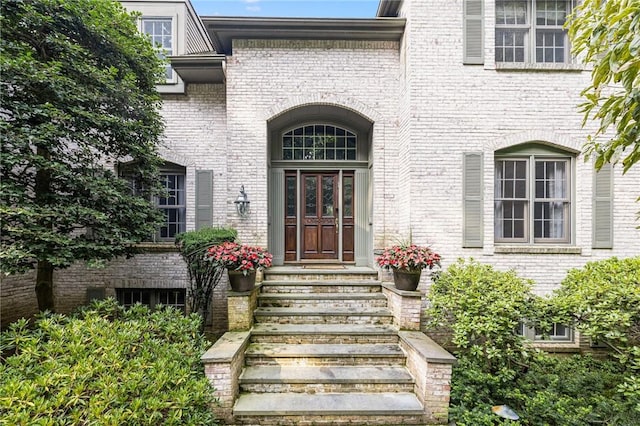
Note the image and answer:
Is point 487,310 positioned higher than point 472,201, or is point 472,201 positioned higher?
point 472,201

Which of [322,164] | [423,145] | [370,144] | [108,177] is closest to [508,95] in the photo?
[423,145]

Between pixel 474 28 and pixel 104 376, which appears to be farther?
pixel 474 28

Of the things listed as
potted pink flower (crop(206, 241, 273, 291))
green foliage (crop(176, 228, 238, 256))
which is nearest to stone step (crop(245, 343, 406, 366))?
potted pink flower (crop(206, 241, 273, 291))

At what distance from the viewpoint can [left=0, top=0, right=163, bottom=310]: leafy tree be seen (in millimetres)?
3924

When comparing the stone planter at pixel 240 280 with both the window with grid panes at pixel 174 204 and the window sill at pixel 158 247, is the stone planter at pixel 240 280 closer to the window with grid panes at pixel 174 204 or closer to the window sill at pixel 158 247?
the window sill at pixel 158 247

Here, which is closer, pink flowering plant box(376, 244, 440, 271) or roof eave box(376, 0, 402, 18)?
pink flowering plant box(376, 244, 440, 271)

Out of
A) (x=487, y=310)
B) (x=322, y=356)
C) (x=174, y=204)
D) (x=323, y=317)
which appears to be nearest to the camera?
(x=487, y=310)

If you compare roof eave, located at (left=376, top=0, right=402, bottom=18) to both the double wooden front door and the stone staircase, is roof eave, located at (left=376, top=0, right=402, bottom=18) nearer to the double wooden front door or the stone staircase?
the double wooden front door

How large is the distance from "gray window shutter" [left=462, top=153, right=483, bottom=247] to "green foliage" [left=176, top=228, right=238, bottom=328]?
14.4 feet

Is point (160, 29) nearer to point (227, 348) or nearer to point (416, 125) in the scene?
point (416, 125)

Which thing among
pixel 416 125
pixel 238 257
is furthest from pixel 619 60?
pixel 238 257

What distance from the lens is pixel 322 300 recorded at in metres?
5.22

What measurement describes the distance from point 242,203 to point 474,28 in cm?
546

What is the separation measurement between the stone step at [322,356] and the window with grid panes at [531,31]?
5770mm
